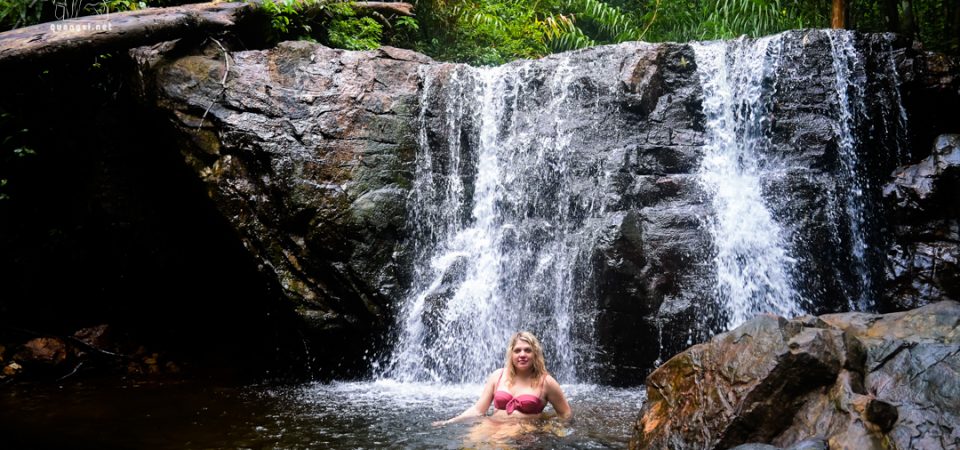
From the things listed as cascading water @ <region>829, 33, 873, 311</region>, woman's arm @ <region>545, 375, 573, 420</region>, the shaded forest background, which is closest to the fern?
the shaded forest background

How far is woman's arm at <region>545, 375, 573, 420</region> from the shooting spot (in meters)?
4.91

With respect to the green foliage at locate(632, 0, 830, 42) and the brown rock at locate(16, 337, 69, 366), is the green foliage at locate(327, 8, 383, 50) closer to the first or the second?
the brown rock at locate(16, 337, 69, 366)

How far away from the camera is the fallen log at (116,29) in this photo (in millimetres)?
6375

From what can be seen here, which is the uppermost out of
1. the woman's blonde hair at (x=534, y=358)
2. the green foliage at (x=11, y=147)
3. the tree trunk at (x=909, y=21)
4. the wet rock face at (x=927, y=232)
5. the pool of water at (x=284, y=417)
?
the tree trunk at (x=909, y=21)

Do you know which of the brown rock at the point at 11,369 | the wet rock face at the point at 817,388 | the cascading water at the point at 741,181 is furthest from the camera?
the brown rock at the point at 11,369

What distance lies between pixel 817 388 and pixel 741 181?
15.6 ft

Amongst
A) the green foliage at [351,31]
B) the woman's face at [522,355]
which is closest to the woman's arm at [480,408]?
the woman's face at [522,355]

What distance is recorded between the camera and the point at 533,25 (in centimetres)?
1288

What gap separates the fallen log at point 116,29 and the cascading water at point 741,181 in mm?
6024

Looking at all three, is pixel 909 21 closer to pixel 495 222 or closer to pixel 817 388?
pixel 495 222

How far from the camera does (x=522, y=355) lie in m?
4.84

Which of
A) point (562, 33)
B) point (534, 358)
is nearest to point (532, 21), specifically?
point (562, 33)

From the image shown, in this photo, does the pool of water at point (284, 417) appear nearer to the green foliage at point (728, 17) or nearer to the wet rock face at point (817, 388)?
the wet rock face at point (817, 388)

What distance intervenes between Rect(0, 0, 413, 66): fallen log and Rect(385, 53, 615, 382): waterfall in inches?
105
